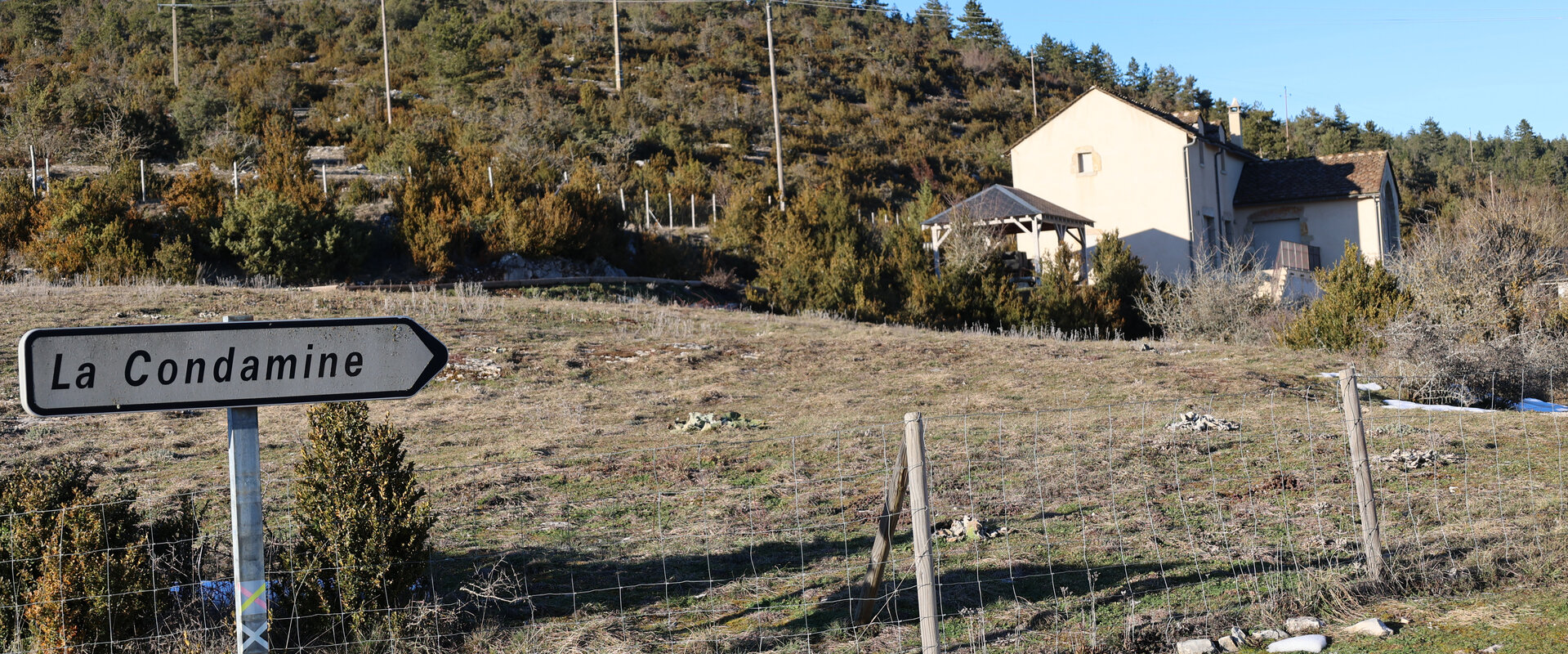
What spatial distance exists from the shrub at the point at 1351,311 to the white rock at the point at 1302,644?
1260cm

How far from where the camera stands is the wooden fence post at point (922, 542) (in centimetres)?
434

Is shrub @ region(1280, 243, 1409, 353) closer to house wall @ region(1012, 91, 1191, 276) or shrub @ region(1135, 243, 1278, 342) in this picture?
shrub @ region(1135, 243, 1278, 342)

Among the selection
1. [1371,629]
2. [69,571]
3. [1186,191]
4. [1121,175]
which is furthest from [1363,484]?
[1121,175]

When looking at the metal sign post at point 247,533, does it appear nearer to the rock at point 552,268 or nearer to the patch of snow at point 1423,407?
the patch of snow at point 1423,407

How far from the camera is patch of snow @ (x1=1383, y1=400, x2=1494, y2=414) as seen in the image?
11.0m

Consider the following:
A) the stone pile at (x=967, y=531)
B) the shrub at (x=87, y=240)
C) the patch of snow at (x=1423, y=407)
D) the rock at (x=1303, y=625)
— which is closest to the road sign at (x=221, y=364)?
the rock at (x=1303, y=625)

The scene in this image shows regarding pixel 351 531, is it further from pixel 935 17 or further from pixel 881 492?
pixel 935 17

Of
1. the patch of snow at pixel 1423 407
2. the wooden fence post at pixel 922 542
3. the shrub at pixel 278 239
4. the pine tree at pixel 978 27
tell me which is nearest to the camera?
the wooden fence post at pixel 922 542

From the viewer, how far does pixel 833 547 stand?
6785mm

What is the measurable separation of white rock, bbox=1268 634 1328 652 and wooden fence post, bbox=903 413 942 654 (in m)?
1.61

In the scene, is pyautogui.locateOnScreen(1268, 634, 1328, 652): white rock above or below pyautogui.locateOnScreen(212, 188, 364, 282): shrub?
below

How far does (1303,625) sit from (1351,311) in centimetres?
1363

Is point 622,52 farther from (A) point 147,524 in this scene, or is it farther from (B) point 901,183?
(A) point 147,524

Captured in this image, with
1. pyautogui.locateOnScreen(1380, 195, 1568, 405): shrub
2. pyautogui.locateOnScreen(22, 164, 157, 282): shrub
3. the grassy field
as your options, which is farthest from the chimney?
pyautogui.locateOnScreen(22, 164, 157, 282): shrub
